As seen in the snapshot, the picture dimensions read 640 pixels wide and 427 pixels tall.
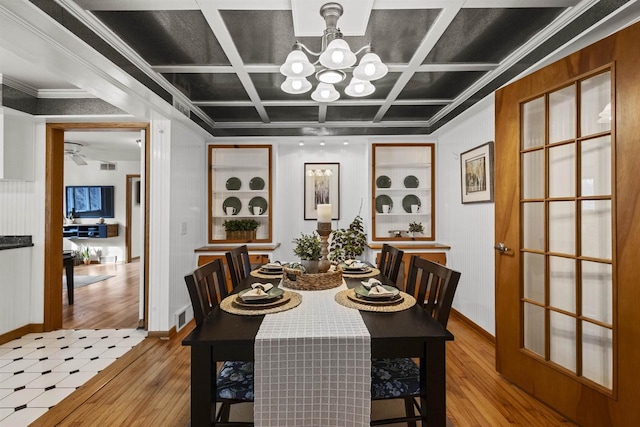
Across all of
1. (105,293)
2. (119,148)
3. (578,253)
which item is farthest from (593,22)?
(119,148)

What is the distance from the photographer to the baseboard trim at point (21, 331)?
316cm

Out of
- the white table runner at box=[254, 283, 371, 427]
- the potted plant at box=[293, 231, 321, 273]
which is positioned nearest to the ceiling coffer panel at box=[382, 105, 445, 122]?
the potted plant at box=[293, 231, 321, 273]

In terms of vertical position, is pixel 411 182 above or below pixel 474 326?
above

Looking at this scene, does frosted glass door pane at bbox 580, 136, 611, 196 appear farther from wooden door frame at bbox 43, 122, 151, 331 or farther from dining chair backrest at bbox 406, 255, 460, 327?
wooden door frame at bbox 43, 122, 151, 331

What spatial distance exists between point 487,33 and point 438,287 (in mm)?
1772

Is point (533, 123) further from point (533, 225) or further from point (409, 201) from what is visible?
point (409, 201)

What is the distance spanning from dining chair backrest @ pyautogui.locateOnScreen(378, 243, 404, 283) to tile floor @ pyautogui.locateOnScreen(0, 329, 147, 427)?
7.96ft

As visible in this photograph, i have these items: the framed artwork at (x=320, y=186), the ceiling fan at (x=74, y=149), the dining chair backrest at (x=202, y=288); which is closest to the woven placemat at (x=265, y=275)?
the dining chair backrest at (x=202, y=288)

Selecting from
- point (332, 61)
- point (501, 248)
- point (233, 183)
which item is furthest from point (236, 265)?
point (233, 183)

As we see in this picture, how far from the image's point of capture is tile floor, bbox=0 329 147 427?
2.17 metres

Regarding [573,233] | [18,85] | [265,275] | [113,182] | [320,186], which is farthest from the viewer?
[113,182]

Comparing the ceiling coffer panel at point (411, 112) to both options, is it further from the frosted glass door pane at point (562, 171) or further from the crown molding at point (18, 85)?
the crown molding at point (18, 85)

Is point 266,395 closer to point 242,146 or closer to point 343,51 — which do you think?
point 343,51

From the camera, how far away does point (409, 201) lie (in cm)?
469
